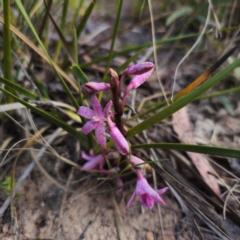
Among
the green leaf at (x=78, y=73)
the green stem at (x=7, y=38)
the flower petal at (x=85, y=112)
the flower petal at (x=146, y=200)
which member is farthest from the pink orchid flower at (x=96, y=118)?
the green stem at (x=7, y=38)

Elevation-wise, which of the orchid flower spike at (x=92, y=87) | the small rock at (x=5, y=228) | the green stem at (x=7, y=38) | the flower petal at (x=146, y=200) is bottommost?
the flower petal at (x=146, y=200)

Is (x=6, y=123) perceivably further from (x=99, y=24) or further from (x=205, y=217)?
(x=99, y=24)

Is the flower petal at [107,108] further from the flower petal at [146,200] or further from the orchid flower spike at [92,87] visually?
the flower petal at [146,200]

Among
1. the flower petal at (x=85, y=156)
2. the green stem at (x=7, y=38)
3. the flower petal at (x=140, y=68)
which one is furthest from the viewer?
the flower petal at (x=85, y=156)

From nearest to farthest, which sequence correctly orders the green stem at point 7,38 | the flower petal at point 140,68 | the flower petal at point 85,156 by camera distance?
1. the flower petal at point 140,68
2. the green stem at point 7,38
3. the flower petal at point 85,156

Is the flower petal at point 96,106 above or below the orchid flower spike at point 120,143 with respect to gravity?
above

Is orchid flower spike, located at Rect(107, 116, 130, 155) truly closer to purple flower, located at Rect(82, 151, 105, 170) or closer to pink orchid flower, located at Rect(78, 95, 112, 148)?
pink orchid flower, located at Rect(78, 95, 112, 148)

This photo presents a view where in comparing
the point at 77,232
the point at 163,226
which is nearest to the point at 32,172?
the point at 77,232

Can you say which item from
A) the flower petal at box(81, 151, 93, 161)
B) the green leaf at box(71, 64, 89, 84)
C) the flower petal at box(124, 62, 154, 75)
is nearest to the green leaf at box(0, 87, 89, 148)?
the flower petal at box(81, 151, 93, 161)
